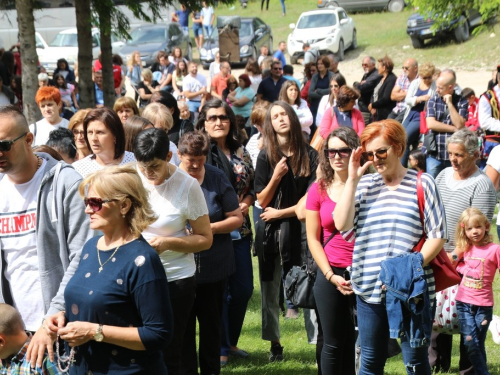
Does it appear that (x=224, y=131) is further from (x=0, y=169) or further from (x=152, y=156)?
(x=0, y=169)

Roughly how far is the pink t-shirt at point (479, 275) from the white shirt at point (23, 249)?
338cm

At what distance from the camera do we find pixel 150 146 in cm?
466

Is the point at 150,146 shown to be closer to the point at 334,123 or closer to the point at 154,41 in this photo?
the point at 334,123

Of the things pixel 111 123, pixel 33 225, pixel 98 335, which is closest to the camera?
pixel 98 335

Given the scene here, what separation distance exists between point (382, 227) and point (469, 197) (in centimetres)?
226

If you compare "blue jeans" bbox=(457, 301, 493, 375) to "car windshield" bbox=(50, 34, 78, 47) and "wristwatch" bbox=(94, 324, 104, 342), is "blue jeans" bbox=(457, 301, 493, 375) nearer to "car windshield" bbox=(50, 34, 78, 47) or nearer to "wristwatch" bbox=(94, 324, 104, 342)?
"wristwatch" bbox=(94, 324, 104, 342)

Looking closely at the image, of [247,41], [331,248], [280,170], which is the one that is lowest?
[331,248]

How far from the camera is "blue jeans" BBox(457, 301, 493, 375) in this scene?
582 cm

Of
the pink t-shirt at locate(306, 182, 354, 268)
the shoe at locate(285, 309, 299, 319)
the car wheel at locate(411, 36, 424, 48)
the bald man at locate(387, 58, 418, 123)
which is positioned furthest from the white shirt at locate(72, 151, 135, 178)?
the car wheel at locate(411, 36, 424, 48)

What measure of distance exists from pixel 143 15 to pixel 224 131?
24.5 ft

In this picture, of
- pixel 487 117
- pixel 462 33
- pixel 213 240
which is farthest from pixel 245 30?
pixel 213 240

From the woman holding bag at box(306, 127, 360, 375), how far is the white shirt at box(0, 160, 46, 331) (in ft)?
6.13

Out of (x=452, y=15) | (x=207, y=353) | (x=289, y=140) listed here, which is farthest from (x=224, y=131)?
(x=452, y=15)

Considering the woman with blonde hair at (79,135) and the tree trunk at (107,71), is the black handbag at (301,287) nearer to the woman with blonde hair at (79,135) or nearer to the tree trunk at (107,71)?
the woman with blonde hair at (79,135)
